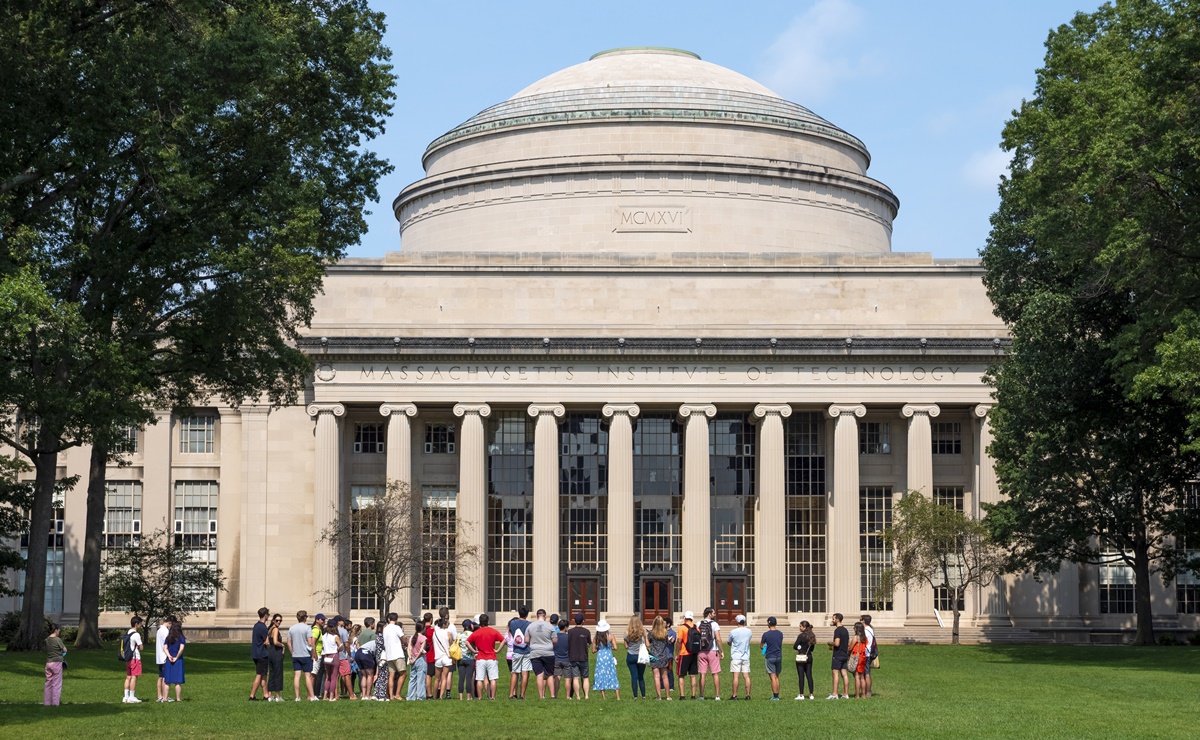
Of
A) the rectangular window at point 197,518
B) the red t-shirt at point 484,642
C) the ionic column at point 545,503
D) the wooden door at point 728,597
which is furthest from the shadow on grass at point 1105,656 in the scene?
the rectangular window at point 197,518

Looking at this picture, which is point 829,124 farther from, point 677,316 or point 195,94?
point 195,94

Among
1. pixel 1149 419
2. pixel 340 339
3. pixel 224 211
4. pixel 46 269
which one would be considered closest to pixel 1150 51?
pixel 1149 419

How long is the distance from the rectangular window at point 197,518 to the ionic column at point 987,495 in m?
32.6

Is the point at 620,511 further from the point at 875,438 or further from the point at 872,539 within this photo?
the point at 875,438

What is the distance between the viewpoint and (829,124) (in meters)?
89.7

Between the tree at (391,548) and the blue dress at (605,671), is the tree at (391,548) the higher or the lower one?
the higher one

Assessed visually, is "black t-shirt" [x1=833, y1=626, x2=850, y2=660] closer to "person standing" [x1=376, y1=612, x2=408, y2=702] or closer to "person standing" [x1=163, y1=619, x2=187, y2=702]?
"person standing" [x1=376, y1=612, x2=408, y2=702]

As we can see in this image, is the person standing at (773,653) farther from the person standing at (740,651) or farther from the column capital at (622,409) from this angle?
the column capital at (622,409)

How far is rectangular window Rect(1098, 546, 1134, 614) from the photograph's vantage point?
76.1m

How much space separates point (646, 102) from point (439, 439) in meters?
21.3

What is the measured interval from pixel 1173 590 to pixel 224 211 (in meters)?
48.7

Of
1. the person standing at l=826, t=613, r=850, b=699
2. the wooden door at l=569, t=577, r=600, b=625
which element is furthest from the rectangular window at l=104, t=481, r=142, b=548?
the person standing at l=826, t=613, r=850, b=699

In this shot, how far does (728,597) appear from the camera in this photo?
7569 centimetres

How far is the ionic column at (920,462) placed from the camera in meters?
74.2
